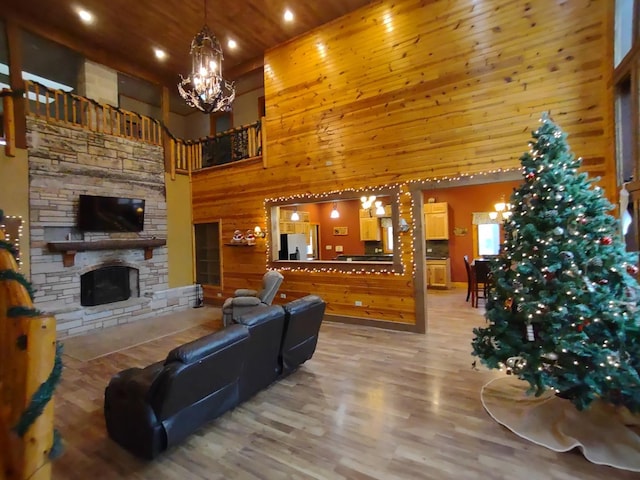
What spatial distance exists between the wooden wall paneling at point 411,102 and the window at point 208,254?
1.06 metres

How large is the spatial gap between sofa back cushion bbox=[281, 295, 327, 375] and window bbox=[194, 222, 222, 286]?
182 inches

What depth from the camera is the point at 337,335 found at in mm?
5191

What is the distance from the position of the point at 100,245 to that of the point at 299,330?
4.77 meters

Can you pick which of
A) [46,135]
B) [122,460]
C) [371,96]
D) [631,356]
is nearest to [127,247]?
[46,135]

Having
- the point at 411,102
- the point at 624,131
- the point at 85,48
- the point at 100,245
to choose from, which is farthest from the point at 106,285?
the point at 624,131

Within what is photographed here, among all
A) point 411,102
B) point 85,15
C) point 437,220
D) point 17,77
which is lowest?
point 437,220

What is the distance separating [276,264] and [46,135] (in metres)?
4.65

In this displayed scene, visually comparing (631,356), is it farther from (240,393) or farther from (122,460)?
(122,460)

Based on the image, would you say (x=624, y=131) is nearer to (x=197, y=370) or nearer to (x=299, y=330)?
(x=299, y=330)

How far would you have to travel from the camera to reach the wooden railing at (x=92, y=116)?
18.6 feet

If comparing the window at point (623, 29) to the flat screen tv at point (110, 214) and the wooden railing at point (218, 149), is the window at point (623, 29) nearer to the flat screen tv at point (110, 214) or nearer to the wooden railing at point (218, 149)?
the wooden railing at point (218, 149)

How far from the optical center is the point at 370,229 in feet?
31.8

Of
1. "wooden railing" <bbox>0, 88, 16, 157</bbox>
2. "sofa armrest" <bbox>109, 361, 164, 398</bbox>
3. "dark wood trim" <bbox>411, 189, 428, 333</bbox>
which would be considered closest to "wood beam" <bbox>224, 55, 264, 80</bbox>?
"wooden railing" <bbox>0, 88, 16, 157</bbox>

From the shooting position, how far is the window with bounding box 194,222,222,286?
7.86m
